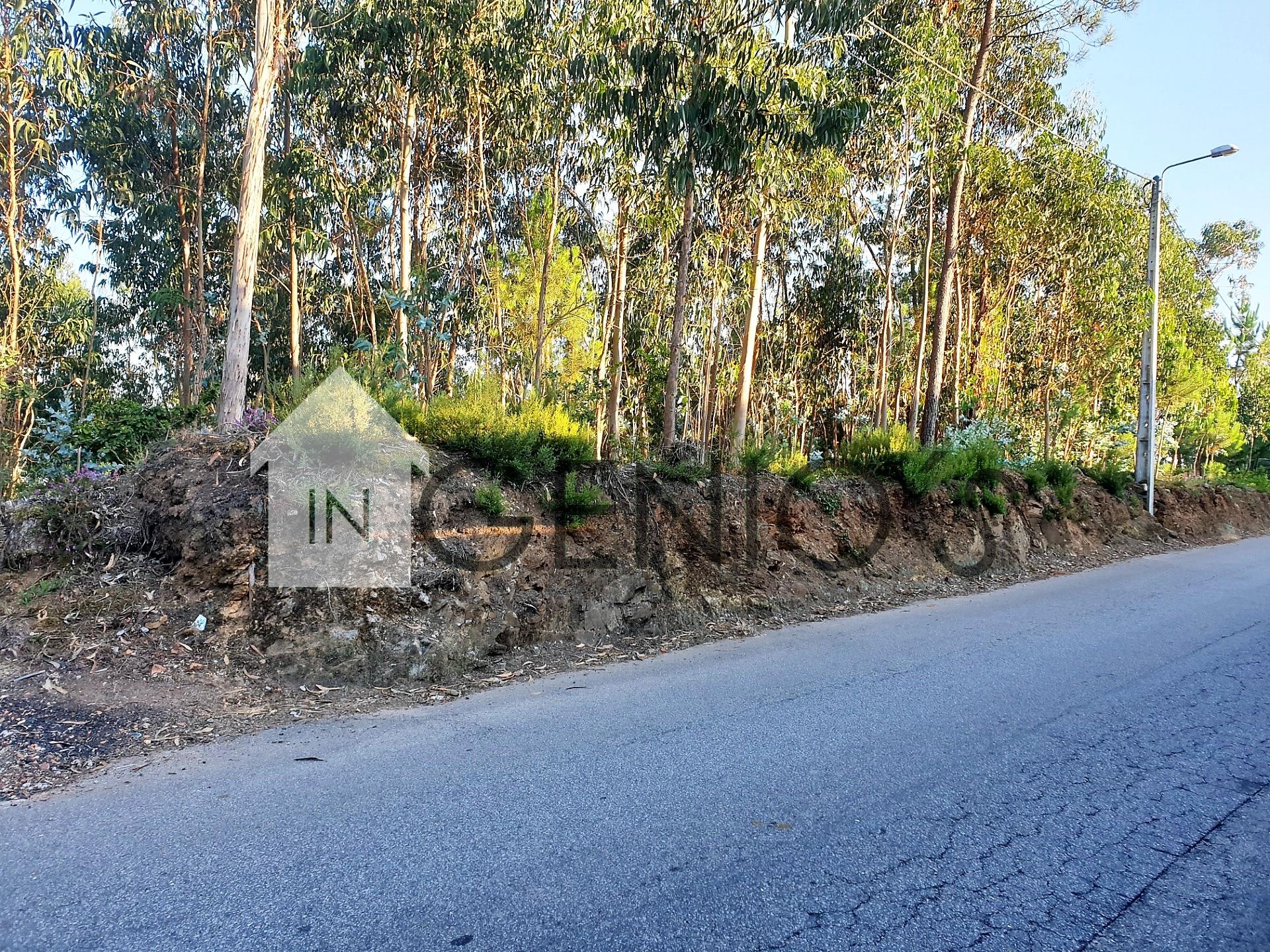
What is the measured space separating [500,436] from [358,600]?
2.43m

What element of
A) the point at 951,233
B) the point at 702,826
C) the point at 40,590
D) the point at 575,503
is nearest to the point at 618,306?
the point at 951,233

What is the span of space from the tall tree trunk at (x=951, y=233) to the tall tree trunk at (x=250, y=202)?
1179 centimetres

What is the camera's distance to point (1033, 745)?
4.32 metres

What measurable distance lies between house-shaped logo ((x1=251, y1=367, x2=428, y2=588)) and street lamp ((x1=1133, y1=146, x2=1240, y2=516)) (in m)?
17.3

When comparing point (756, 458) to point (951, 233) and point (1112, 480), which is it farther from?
point (1112, 480)

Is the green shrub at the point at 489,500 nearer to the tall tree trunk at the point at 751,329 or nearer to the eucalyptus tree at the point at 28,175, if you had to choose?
the tall tree trunk at the point at 751,329

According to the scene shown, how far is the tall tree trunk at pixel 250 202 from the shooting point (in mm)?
9836

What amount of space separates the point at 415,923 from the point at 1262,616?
30.6 feet

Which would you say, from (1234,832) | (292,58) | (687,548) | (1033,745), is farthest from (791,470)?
(292,58)

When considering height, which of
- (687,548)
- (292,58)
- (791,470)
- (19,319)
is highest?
(292,58)

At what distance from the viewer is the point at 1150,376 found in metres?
17.3

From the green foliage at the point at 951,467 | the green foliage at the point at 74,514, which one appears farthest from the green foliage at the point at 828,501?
the green foliage at the point at 74,514

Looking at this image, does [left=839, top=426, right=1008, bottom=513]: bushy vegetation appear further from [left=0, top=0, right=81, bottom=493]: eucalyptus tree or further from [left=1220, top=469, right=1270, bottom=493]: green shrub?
[left=1220, top=469, right=1270, bottom=493]: green shrub

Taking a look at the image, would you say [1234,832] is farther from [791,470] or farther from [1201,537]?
[1201,537]
